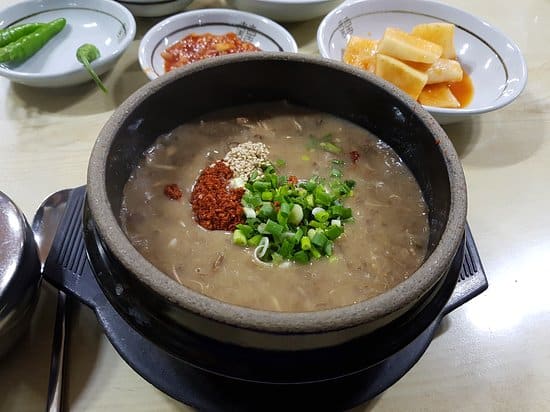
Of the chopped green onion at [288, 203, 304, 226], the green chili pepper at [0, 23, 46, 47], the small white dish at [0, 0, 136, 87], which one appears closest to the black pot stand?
the chopped green onion at [288, 203, 304, 226]

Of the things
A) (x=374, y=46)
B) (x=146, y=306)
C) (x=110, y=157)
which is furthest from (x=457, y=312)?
(x=374, y=46)

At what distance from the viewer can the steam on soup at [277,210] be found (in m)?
1.25

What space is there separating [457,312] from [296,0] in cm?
153

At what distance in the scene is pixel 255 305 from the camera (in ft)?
3.90

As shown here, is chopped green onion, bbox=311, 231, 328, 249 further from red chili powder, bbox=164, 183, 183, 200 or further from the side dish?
the side dish

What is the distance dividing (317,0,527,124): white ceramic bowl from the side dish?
8cm

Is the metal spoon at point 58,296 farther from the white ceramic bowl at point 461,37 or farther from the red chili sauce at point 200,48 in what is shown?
the white ceramic bowl at point 461,37

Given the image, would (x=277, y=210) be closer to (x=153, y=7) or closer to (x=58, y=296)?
(x=58, y=296)

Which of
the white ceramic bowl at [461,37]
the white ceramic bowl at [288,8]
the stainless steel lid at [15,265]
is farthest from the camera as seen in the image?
the white ceramic bowl at [288,8]

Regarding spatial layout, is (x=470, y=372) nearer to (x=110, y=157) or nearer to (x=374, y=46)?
(x=110, y=157)

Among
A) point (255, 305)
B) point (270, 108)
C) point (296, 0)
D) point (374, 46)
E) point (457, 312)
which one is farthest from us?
point (296, 0)

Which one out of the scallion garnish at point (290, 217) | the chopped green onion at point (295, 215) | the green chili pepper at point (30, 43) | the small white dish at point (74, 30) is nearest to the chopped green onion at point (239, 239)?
the scallion garnish at point (290, 217)

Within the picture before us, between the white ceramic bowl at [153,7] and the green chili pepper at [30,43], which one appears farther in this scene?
the white ceramic bowl at [153,7]

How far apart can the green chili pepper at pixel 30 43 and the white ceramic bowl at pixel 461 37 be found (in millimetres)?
1132
